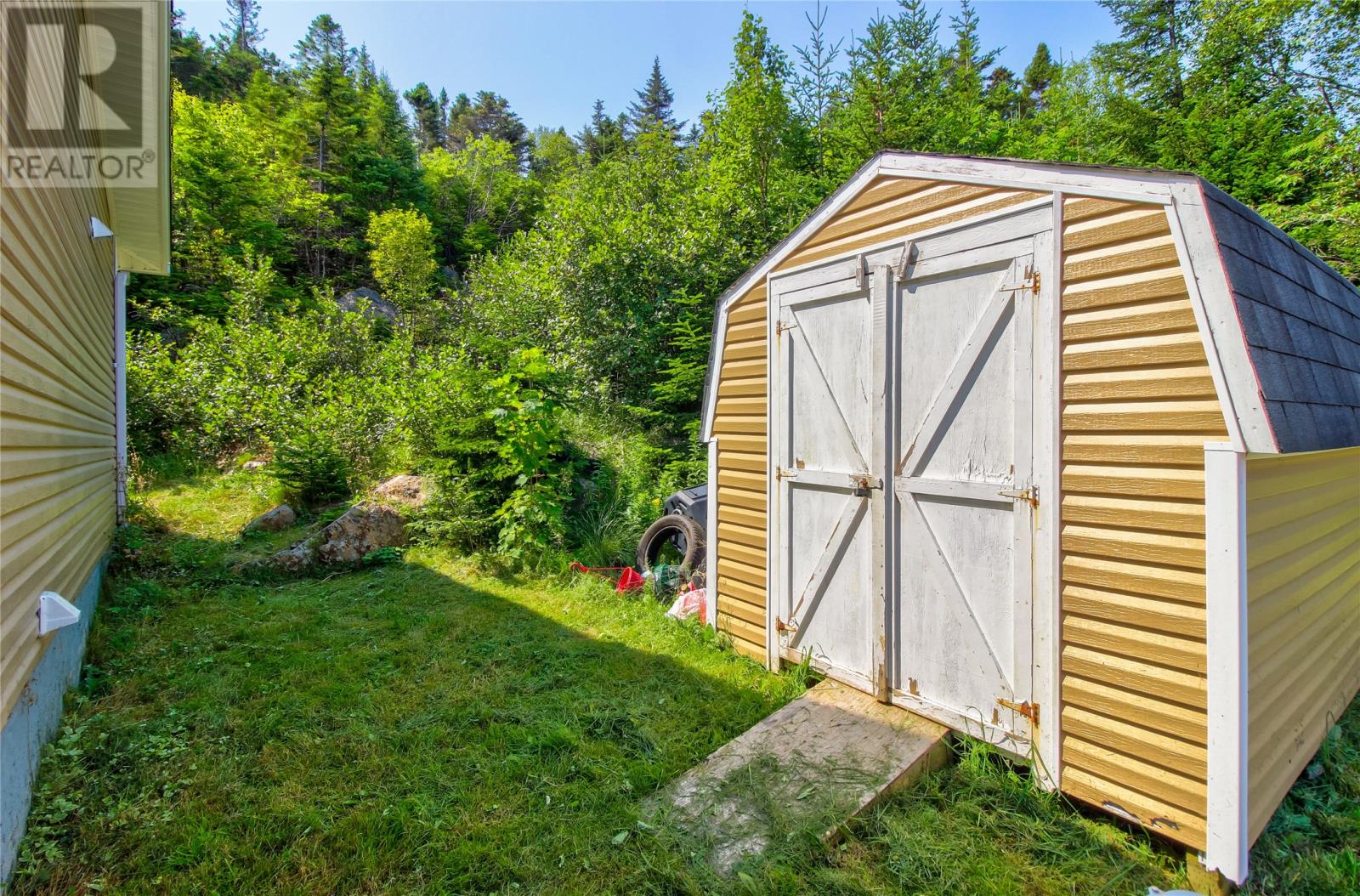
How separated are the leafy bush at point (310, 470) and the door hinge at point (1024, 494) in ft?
26.0

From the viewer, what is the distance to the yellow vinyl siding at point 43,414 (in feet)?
7.29

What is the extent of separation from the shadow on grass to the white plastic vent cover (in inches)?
26.1

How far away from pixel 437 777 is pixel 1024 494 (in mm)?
3009

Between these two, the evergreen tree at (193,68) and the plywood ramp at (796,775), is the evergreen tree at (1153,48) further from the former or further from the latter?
the evergreen tree at (193,68)

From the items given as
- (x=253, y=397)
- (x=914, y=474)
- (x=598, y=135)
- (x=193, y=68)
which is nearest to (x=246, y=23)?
(x=193, y=68)

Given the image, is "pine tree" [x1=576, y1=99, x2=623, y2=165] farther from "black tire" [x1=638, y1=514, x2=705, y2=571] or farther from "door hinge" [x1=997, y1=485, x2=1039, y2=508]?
"door hinge" [x1=997, y1=485, x2=1039, y2=508]

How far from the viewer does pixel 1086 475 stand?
2.37 m

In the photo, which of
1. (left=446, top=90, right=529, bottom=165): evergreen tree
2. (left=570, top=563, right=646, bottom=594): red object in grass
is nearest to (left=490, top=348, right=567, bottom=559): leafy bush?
(left=570, top=563, right=646, bottom=594): red object in grass

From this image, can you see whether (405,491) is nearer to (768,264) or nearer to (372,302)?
(768,264)

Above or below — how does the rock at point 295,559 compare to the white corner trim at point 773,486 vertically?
below

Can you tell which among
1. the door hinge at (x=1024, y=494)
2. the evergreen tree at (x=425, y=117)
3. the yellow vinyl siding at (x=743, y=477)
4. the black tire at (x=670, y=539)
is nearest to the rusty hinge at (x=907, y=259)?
the yellow vinyl siding at (x=743, y=477)

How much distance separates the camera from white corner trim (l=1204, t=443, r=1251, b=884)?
77.3 inches

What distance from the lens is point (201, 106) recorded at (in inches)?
692

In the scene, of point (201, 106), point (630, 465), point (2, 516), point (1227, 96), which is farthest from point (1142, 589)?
point (201, 106)
